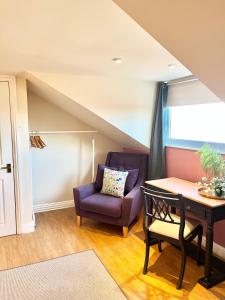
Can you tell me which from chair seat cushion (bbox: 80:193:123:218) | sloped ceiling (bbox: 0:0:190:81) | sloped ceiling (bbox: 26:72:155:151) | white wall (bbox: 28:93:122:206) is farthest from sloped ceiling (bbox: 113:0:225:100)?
white wall (bbox: 28:93:122:206)

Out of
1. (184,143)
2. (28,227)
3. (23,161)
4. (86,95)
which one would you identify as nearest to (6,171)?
(23,161)

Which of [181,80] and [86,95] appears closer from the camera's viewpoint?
[86,95]

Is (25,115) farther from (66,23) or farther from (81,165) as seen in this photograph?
(66,23)

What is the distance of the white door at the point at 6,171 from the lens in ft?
9.62

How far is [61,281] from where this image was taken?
7.28 feet

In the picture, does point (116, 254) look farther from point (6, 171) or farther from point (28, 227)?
point (6, 171)

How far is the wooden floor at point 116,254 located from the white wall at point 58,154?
540 mm

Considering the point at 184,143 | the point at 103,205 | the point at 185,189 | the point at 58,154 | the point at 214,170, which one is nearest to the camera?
the point at 214,170

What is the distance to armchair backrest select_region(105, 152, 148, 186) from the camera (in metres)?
3.61

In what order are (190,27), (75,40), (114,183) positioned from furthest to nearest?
(114,183) → (75,40) → (190,27)

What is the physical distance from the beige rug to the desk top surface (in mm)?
1068

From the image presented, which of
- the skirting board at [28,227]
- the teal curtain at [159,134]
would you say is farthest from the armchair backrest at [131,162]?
the skirting board at [28,227]

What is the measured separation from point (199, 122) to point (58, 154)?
2254 mm

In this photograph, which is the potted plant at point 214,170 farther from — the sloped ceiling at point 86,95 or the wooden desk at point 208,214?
the sloped ceiling at point 86,95
